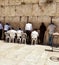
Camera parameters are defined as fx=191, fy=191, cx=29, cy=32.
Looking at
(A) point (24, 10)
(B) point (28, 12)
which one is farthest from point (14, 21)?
(B) point (28, 12)

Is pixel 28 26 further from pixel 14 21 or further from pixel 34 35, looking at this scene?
pixel 14 21

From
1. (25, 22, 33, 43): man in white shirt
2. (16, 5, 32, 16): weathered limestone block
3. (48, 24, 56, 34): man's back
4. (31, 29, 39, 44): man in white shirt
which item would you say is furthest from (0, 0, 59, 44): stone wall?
(31, 29, 39, 44): man in white shirt

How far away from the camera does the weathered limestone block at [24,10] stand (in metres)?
14.2

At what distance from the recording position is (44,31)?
540 inches

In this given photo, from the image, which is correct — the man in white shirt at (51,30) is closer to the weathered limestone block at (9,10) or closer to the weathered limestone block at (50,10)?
the weathered limestone block at (50,10)

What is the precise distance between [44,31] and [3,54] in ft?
15.8

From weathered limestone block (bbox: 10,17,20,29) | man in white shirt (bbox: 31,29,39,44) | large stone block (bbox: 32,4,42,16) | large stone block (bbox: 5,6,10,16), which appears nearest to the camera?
man in white shirt (bbox: 31,29,39,44)

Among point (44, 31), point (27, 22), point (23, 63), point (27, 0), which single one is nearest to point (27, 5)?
point (27, 0)

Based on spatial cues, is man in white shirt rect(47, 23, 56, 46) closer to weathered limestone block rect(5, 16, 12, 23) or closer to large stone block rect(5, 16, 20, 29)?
large stone block rect(5, 16, 20, 29)

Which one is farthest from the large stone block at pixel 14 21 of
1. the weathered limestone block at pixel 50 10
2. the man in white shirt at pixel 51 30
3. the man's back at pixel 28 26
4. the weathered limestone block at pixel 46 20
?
the man in white shirt at pixel 51 30

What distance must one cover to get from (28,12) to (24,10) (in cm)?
34

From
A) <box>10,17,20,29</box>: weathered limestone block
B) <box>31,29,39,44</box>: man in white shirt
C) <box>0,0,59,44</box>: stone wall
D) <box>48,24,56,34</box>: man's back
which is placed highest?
<box>0,0,59,44</box>: stone wall

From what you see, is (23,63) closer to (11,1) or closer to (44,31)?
(44,31)

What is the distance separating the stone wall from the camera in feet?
44.8
